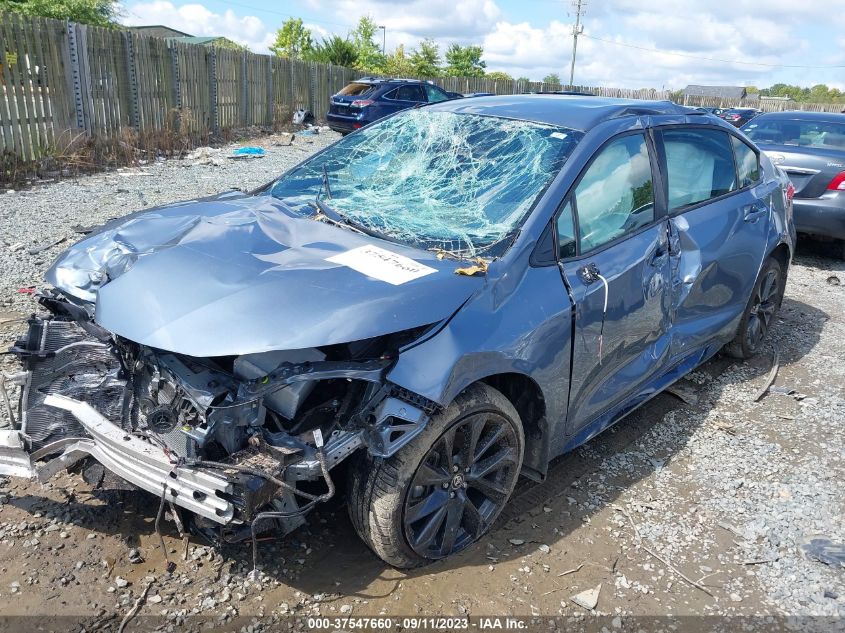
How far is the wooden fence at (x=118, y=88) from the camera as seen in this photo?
9961 millimetres

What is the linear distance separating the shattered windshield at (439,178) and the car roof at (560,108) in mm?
72

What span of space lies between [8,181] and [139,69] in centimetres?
490

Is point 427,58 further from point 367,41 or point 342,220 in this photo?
point 342,220

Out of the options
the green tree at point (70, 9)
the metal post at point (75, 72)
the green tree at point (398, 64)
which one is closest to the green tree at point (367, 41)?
the green tree at point (398, 64)

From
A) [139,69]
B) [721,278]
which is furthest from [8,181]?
[721,278]

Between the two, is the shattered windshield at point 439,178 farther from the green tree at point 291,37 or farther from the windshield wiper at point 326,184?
the green tree at point 291,37

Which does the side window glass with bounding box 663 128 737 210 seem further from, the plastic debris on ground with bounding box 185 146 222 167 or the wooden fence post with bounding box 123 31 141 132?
the wooden fence post with bounding box 123 31 141 132

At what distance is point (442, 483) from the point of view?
2639 mm

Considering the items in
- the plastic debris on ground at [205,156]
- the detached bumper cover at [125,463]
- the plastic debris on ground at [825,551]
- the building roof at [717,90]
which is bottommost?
the plastic debris on ground at [825,551]

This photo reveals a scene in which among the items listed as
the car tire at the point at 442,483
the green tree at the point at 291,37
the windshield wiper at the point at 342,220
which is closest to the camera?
the car tire at the point at 442,483

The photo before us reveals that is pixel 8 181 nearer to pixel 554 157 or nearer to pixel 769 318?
pixel 554 157

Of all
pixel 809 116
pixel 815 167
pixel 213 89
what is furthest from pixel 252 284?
pixel 213 89

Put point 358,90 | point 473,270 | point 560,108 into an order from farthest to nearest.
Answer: point 358,90, point 560,108, point 473,270

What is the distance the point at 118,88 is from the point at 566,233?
1214cm
